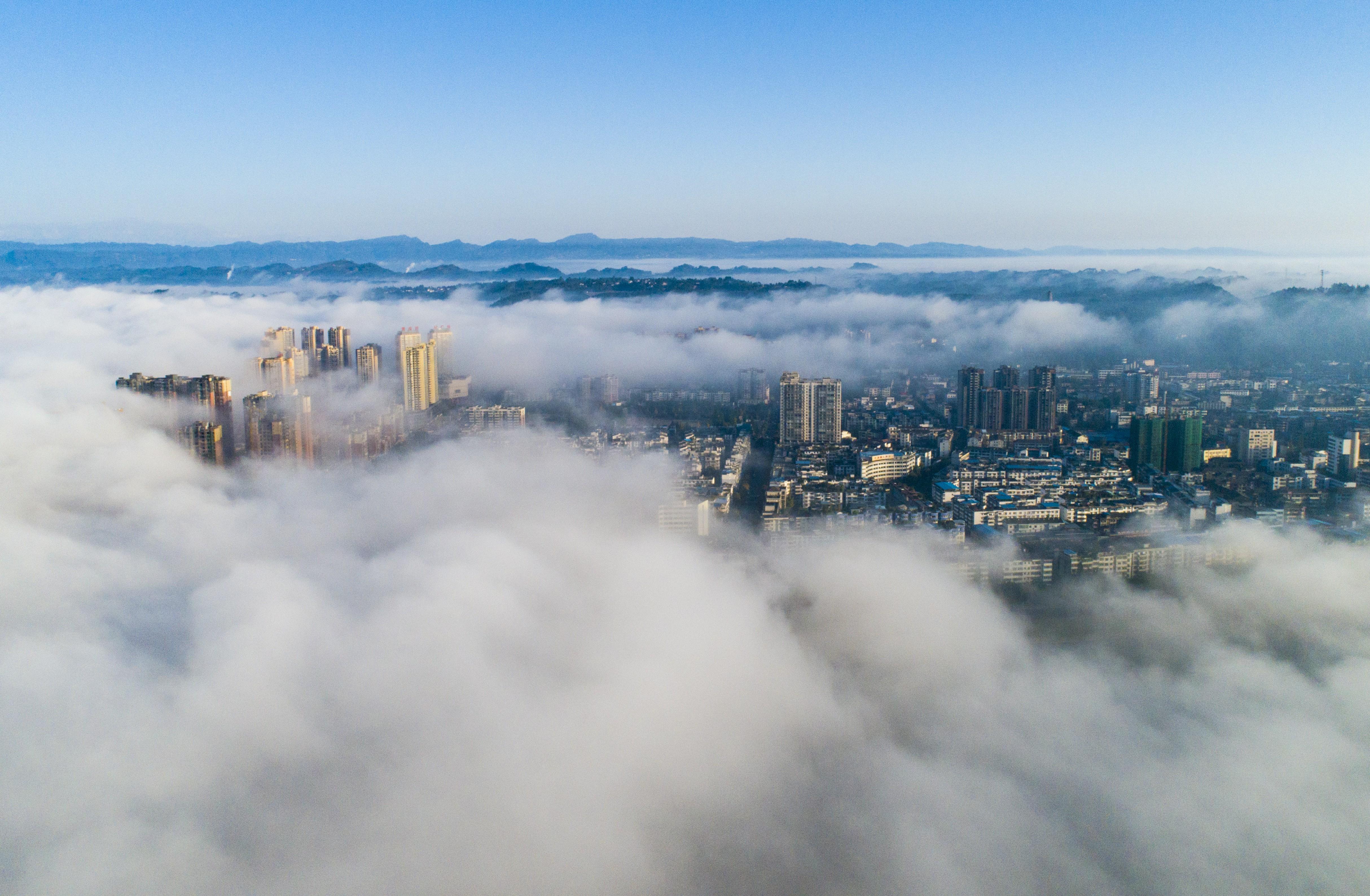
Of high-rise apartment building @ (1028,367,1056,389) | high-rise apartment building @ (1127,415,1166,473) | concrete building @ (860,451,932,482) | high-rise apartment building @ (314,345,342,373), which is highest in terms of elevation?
high-rise apartment building @ (314,345,342,373)

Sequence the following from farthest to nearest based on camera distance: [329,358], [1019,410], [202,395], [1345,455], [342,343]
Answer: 1. [342,343]
2. [329,358]
3. [1019,410]
4. [202,395]
5. [1345,455]

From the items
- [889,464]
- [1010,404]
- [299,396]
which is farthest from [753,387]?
[299,396]

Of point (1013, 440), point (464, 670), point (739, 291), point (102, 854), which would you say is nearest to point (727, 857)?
point (464, 670)

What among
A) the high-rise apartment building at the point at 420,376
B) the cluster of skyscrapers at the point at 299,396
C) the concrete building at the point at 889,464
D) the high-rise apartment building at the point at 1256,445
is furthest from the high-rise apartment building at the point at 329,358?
the high-rise apartment building at the point at 1256,445

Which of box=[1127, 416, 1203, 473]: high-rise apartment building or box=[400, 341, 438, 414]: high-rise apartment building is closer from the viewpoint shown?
box=[1127, 416, 1203, 473]: high-rise apartment building

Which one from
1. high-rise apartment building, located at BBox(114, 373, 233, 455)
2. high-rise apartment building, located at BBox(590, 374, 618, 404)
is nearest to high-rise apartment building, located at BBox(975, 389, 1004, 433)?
high-rise apartment building, located at BBox(590, 374, 618, 404)

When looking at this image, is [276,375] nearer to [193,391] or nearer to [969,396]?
[193,391]

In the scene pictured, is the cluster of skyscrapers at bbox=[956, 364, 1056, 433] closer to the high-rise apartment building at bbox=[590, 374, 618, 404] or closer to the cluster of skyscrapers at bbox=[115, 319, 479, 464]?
the high-rise apartment building at bbox=[590, 374, 618, 404]
